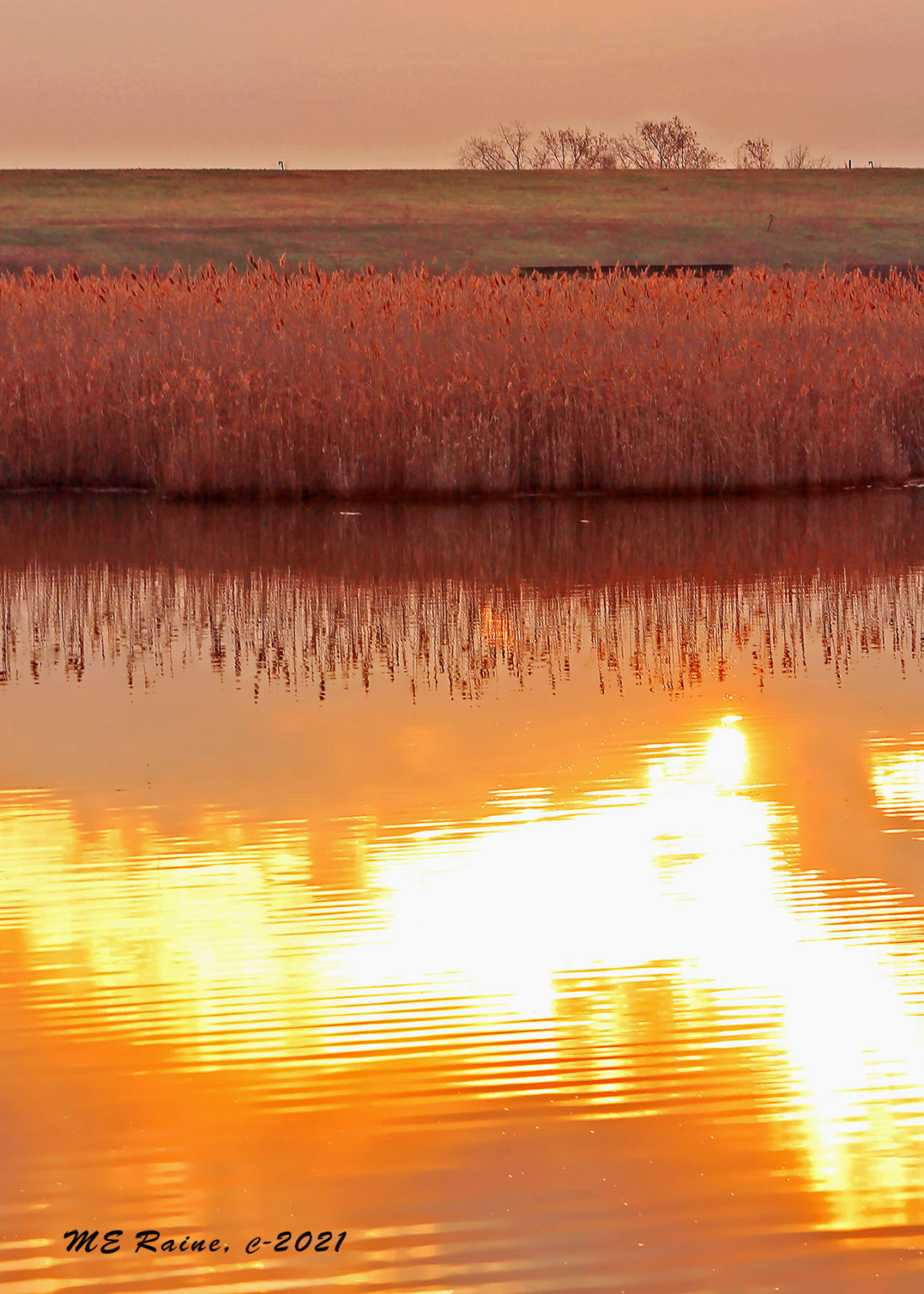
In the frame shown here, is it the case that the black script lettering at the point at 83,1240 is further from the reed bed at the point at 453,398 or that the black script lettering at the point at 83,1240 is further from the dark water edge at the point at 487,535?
the reed bed at the point at 453,398

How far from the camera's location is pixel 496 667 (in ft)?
22.6

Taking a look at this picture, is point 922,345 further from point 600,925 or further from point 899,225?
point 899,225

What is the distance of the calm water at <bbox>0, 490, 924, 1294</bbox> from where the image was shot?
2521mm

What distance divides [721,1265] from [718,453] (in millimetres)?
10849

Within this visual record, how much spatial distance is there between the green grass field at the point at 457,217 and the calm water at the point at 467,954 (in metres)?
29.1

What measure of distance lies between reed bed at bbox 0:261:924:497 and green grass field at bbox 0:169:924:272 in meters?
21.4

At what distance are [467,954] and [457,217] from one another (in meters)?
42.0

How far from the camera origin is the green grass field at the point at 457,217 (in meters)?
39.6

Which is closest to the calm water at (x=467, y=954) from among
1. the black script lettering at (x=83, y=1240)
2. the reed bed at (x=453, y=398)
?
the black script lettering at (x=83, y=1240)

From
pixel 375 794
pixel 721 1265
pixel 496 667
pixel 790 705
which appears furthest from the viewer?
pixel 496 667

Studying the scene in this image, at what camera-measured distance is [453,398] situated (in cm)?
1290

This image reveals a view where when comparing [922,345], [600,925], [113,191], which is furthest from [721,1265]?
[113,191]

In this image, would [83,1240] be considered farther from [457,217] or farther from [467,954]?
[457,217]

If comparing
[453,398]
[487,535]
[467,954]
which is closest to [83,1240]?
[467,954]
